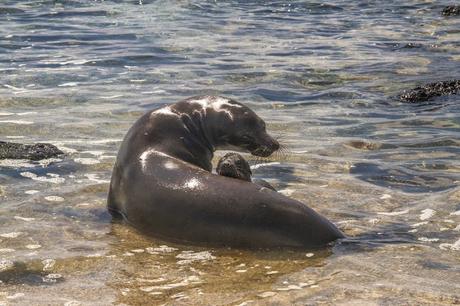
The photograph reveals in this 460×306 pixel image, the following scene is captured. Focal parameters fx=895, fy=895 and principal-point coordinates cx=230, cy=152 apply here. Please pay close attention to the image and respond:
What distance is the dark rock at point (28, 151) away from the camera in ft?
25.6

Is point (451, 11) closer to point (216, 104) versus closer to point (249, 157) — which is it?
point (249, 157)

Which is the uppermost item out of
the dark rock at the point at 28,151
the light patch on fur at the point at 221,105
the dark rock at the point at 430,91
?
the light patch on fur at the point at 221,105

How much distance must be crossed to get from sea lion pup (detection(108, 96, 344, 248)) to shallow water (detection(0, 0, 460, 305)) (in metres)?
0.14

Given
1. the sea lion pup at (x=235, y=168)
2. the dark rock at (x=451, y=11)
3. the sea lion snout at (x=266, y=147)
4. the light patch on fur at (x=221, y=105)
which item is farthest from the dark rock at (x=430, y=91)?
the dark rock at (x=451, y=11)

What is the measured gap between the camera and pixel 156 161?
6.13m

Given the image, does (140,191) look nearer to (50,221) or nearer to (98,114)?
(50,221)

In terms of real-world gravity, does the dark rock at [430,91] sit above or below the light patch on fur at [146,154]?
below

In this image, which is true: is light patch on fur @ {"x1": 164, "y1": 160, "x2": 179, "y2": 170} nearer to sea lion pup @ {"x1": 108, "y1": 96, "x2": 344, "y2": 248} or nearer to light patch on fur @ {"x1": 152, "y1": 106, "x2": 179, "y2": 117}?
sea lion pup @ {"x1": 108, "y1": 96, "x2": 344, "y2": 248}

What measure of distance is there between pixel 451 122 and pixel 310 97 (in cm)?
223

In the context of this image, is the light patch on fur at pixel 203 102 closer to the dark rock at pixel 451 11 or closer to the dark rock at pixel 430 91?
the dark rock at pixel 430 91

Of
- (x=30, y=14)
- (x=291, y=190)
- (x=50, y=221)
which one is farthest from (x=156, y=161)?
(x=30, y=14)

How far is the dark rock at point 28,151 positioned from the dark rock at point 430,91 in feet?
15.7

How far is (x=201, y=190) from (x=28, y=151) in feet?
9.00

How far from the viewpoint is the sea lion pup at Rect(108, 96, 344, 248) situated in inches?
217
